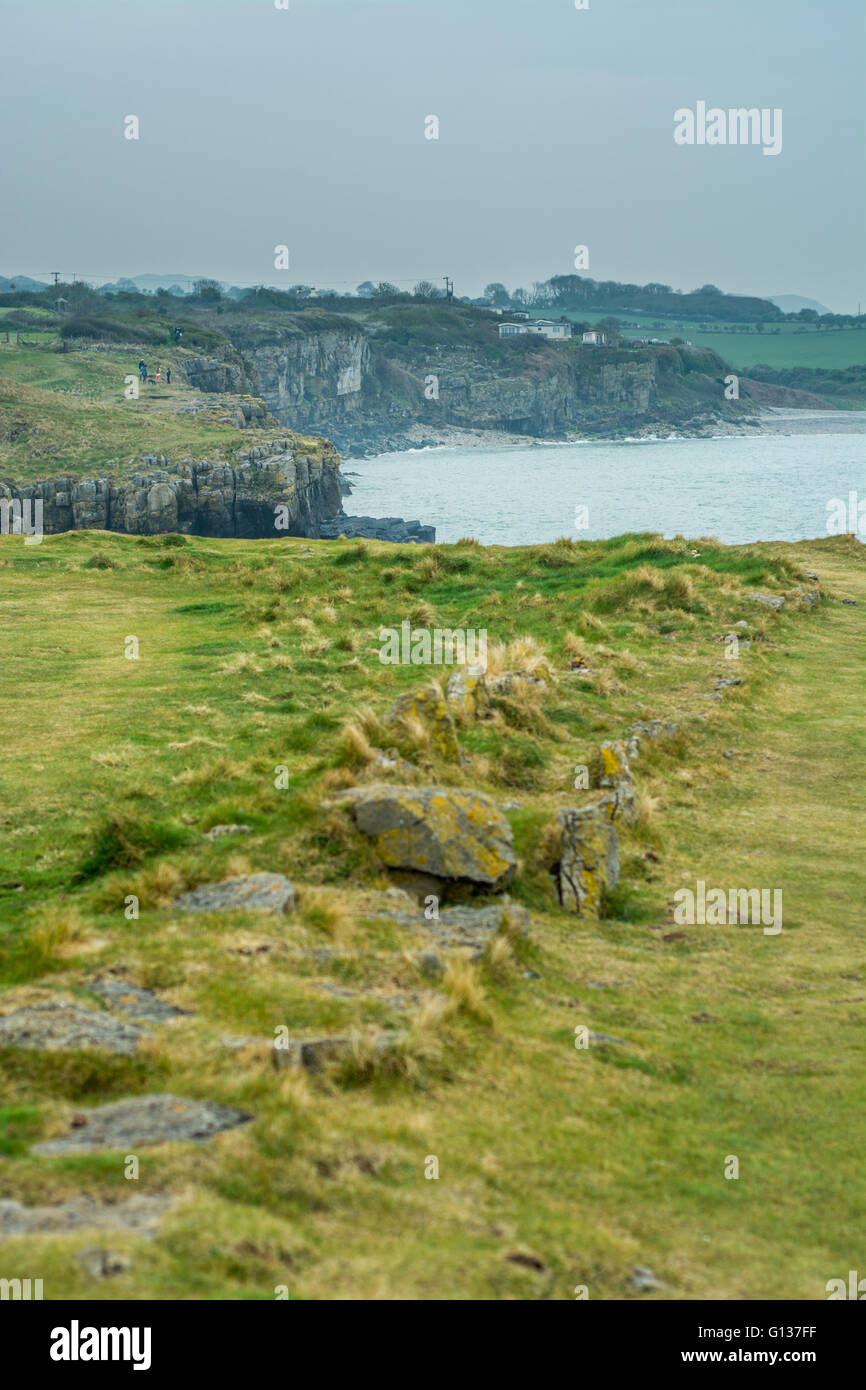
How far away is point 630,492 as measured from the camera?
121125 mm

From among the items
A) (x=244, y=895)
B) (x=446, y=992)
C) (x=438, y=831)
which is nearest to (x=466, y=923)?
(x=438, y=831)

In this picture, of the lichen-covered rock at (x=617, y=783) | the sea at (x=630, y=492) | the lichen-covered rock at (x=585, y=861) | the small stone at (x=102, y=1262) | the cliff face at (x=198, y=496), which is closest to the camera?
the small stone at (x=102, y=1262)

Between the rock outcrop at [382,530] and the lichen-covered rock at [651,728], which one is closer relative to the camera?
the lichen-covered rock at [651,728]

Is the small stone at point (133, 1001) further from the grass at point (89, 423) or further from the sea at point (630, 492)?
the grass at point (89, 423)

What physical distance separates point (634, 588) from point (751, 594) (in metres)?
3.12

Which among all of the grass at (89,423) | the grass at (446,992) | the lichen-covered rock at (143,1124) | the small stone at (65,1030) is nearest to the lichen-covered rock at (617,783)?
the grass at (446,992)

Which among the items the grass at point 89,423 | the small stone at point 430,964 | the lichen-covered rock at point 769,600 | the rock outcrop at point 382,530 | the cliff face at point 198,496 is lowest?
the small stone at point 430,964

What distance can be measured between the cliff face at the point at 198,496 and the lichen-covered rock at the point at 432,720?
49747 millimetres

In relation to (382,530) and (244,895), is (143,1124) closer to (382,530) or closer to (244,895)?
(244,895)

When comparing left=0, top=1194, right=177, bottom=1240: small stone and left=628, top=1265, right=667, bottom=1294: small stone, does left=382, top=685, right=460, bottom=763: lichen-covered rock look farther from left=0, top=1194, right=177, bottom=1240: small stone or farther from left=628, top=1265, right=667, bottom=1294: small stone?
left=0, top=1194, right=177, bottom=1240: small stone

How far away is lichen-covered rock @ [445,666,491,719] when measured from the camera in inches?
619

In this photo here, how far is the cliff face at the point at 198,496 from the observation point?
69062mm

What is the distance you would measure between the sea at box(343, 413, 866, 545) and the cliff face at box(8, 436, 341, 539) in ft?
44.7
